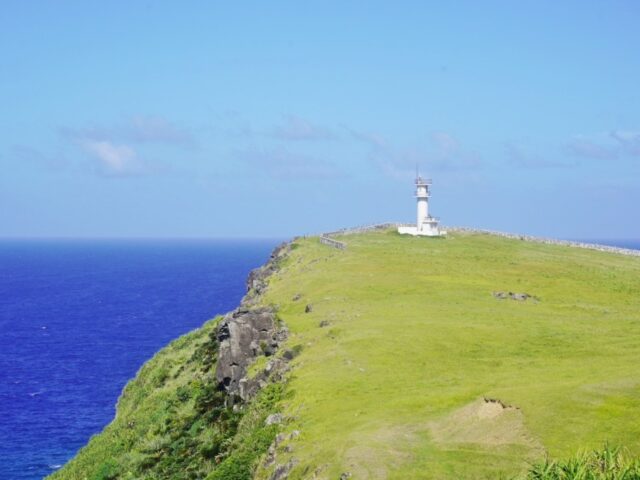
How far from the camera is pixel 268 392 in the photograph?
37.5 metres

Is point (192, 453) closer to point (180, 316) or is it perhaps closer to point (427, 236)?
point (427, 236)

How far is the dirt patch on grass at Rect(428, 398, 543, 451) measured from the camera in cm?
2550

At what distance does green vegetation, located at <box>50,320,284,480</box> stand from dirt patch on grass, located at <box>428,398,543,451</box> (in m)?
8.19

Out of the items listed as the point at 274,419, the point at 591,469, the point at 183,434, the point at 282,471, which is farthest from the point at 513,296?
the point at 591,469

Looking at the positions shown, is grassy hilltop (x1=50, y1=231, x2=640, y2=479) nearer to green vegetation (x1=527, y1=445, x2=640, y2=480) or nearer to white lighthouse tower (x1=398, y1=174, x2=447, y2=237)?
green vegetation (x1=527, y1=445, x2=640, y2=480)

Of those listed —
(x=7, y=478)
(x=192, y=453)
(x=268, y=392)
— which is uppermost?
(x=268, y=392)

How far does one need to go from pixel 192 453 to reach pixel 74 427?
124 feet

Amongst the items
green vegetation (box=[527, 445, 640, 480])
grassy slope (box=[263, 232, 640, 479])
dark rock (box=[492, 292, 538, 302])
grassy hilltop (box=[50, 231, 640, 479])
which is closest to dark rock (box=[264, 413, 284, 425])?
grassy hilltop (box=[50, 231, 640, 479])

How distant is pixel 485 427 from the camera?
2684 centimetres

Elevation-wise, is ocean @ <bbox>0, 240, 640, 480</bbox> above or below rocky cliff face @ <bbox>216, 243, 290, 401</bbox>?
below

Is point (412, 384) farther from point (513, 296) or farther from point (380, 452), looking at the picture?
point (513, 296)

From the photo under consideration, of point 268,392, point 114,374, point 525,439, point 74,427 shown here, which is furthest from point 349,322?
point 114,374

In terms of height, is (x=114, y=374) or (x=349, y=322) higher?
(x=349, y=322)

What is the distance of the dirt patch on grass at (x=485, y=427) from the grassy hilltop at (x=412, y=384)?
71mm
